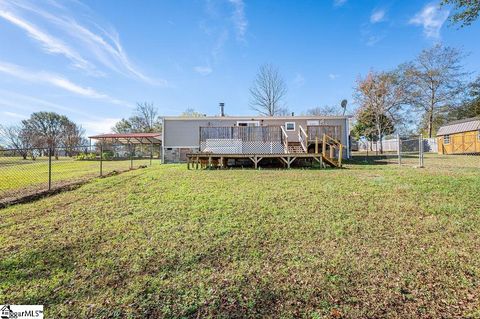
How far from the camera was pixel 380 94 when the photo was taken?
24.9m

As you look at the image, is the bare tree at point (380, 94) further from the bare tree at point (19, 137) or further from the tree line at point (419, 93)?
the bare tree at point (19, 137)

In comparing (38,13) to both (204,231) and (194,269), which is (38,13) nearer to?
(204,231)

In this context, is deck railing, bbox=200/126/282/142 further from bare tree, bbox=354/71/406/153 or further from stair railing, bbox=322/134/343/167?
bare tree, bbox=354/71/406/153

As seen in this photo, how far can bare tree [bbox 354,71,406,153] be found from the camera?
2475cm

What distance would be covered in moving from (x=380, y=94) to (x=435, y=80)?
7618mm

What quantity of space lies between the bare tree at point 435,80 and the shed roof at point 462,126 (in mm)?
5262

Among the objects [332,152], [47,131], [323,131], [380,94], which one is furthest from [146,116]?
[332,152]

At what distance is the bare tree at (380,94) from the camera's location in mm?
24750

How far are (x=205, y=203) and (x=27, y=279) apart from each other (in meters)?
2.77

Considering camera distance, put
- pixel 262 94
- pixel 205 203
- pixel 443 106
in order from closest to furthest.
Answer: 1. pixel 205 203
2. pixel 443 106
3. pixel 262 94

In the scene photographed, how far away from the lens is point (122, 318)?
182 cm

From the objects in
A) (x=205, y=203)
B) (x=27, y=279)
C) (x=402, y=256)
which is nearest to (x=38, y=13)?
(x=205, y=203)

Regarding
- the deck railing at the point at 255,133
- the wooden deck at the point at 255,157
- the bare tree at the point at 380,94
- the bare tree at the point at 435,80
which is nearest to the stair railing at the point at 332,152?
the wooden deck at the point at 255,157

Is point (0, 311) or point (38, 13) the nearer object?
point (0, 311)
